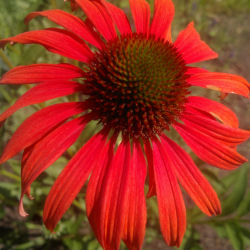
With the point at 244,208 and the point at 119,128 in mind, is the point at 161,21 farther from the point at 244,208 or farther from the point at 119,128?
the point at 244,208

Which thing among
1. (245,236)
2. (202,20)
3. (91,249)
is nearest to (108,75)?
(91,249)

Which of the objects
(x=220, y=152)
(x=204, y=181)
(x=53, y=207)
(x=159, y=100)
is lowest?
(x=53, y=207)

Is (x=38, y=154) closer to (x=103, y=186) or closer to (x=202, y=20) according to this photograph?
(x=103, y=186)

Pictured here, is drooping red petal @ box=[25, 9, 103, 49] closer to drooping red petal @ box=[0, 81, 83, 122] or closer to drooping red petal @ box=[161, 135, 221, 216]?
drooping red petal @ box=[0, 81, 83, 122]

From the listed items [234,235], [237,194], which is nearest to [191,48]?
[237,194]

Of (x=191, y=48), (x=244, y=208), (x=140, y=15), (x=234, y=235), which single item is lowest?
(x=234, y=235)

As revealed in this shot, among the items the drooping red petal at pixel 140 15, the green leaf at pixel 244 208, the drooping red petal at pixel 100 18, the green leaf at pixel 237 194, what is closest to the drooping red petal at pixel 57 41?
the drooping red petal at pixel 100 18

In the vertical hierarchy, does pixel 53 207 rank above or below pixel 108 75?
below
